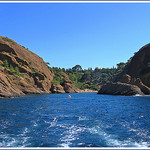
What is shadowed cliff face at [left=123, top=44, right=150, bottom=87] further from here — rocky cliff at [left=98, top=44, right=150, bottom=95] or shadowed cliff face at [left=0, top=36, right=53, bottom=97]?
shadowed cliff face at [left=0, top=36, right=53, bottom=97]

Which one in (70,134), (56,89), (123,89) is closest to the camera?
(70,134)

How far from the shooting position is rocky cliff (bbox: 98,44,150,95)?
7104cm

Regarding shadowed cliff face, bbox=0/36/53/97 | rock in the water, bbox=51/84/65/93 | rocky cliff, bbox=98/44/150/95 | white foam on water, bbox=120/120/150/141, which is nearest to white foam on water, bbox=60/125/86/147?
white foam on water, bbox=120/120/150/141

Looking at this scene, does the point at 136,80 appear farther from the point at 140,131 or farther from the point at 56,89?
the point at 140,131

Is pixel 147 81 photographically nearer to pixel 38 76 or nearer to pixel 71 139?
pixel 38 76

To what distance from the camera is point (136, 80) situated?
243ft

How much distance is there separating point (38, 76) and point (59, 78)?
34.8 meters

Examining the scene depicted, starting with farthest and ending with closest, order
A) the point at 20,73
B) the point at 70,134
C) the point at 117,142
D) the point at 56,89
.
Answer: the point at 56,89 < the point at 20,73 < the point at 70,134 < the point at 117,142

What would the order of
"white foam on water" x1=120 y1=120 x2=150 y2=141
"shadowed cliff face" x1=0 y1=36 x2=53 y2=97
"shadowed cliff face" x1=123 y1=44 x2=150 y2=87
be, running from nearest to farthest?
"white foam on water" x1=120 y1=120 x2=150 y2=141 < "shadowed cliff face" x1=0 y1=36 x2=53 y2=97 < "shadowed cliff face" x1=123 y1=44 x2=150 y2=87

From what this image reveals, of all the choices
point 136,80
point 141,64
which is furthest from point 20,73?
point 141,64

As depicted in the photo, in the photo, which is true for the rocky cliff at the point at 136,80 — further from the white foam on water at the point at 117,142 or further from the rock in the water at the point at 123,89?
the white foam on water at the point at 117,142

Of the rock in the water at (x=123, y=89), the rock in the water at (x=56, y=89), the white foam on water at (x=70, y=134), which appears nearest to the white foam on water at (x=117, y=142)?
the white foam on water at (x=70, y=134)

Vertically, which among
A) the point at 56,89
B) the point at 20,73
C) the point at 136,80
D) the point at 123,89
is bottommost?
the point at 56,89

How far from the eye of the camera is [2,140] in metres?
14.2
